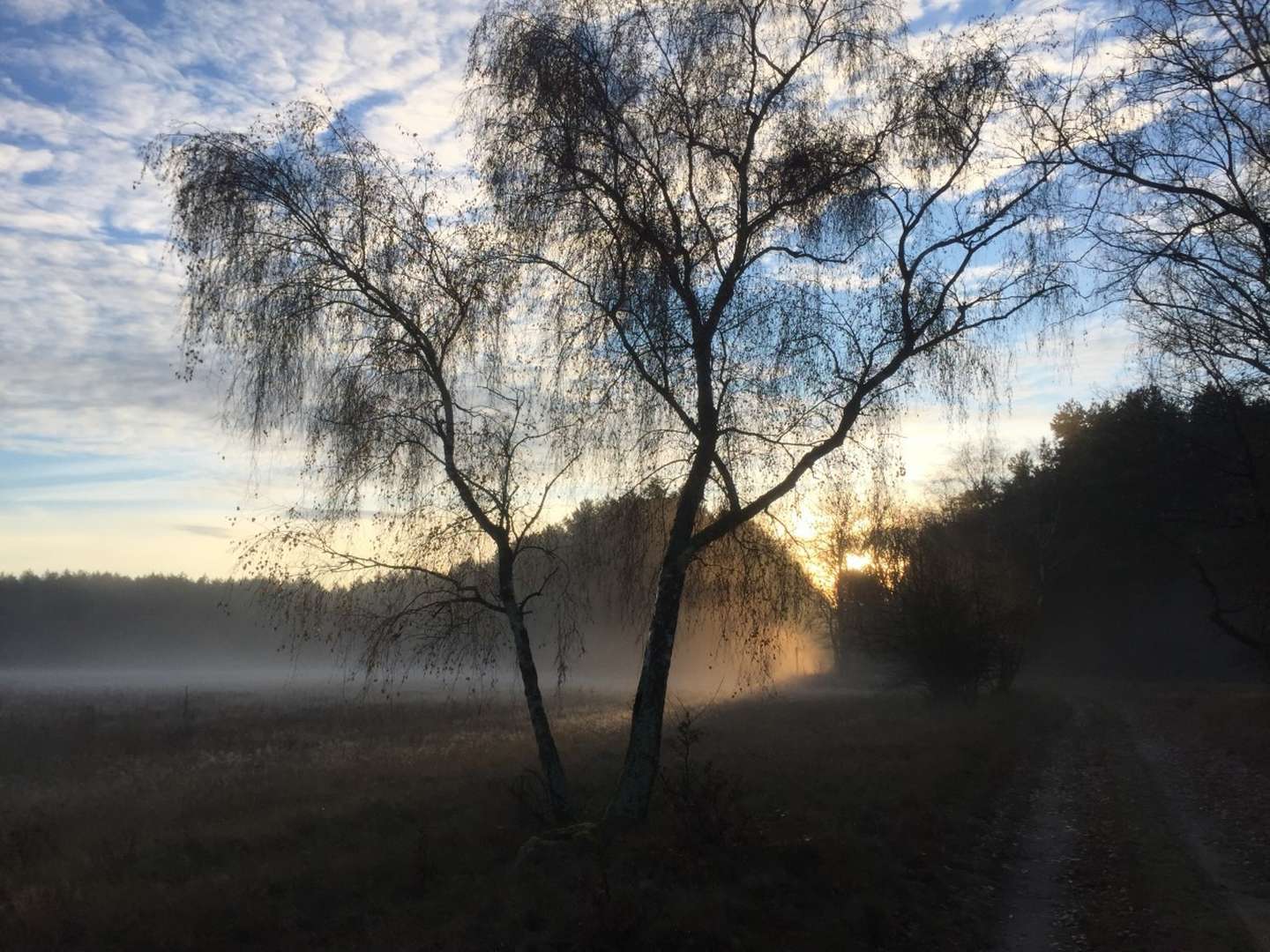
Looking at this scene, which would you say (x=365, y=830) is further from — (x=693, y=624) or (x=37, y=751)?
(x=37, y=751)

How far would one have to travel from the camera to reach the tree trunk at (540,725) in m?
11.3

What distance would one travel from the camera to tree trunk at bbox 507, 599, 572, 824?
1126 centimetres

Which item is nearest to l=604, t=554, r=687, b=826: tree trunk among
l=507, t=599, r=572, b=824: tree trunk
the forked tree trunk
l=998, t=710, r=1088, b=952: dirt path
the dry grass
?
the forked tree trunk

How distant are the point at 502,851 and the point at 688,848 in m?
2.50

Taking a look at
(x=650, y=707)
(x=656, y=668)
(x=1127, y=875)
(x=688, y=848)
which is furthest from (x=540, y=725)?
(x=1127, y=875)

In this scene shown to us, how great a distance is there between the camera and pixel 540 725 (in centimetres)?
1141

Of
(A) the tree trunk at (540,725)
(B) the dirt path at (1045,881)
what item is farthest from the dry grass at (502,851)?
(A) the tree trunk at (540,725)

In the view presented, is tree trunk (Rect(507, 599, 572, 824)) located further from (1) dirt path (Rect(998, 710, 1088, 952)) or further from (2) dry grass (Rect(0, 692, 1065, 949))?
(1) dirt path (Rect(998, 710, 1088, 952))

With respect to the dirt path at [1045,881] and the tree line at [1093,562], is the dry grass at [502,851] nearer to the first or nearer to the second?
the dirt path at [1045,881]

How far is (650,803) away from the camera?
11.8m

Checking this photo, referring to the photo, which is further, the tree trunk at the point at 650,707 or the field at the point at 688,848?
the tree trunk at the point at 650,707

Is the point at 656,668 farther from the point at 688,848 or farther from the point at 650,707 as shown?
the point at 688,848

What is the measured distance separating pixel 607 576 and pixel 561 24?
6829mm

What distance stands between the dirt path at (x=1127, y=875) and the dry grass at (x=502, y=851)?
1.49 ft
